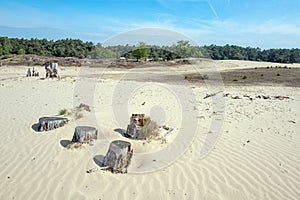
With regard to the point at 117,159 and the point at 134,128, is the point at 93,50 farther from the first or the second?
the point at 117,159

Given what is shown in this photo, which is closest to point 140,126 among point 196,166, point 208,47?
point 196,166

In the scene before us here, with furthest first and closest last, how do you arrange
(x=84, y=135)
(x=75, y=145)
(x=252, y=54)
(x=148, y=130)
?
(x=252, y=54), (x=148, y=130), (x=84, y=135), (x=75, y=145)

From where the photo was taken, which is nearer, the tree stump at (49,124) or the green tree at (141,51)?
the tree stump at (49,124)

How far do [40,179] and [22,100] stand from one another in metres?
7.60

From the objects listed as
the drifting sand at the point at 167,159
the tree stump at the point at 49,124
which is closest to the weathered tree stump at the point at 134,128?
the drifting sand at the point at 167,159

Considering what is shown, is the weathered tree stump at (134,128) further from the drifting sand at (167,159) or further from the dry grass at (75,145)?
the dry grass at (75,145)

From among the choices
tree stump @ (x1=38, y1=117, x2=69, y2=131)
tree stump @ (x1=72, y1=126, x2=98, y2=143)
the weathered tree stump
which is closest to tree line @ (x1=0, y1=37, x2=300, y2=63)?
tree stump @ (x1=38, y1=117, x2=69, y2=131)

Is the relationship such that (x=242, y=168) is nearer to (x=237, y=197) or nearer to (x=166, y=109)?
(x=237, y=197)

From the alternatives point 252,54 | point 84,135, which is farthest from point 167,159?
point 252,54

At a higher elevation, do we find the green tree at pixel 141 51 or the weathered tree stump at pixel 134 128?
the green tree at pixel 141 51

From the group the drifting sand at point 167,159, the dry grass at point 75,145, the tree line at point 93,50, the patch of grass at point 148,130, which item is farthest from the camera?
the tree line at point 93,50

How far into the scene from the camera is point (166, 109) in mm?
9812

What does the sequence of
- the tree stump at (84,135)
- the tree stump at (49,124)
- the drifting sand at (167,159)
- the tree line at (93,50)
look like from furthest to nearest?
1. the tree line at (93,50)
2. the tree stump at (49,124)
3. the tree stump at (84,135)
4. the drifting sand at (167,159)

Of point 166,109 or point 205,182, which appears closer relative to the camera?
point 205,182
